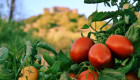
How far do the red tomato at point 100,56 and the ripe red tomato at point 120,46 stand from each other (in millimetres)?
25

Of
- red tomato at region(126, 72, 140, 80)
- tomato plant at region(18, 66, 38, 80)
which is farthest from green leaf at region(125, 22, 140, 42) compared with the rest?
tomato plant at region(18, 66, 38, 80)

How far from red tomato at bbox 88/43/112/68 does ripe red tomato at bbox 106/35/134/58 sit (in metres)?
0.03

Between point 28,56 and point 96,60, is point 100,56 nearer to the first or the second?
point 96,60

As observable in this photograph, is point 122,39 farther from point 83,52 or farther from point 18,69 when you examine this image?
point 18,69

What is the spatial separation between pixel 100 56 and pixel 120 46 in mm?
69

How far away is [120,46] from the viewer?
608 mm

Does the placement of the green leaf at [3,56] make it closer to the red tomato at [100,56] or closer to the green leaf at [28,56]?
the green leaf at [28,56]

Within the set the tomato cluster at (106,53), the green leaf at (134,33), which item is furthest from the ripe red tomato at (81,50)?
the green leaf at (134,33)

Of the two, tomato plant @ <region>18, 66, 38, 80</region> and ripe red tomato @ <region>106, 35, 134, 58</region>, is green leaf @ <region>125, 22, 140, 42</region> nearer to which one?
ripe red tomato @ <region>106, 35, 134, 58</region>

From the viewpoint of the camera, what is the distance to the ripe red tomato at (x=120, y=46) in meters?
0.60

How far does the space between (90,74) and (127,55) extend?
129 millimetres

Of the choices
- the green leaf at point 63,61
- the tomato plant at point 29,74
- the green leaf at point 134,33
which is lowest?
the tomato plant at point 29,74

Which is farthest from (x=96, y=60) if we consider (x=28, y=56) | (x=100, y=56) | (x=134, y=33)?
(x=28, y=56)

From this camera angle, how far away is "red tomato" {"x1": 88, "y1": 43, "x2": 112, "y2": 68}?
59 cm
